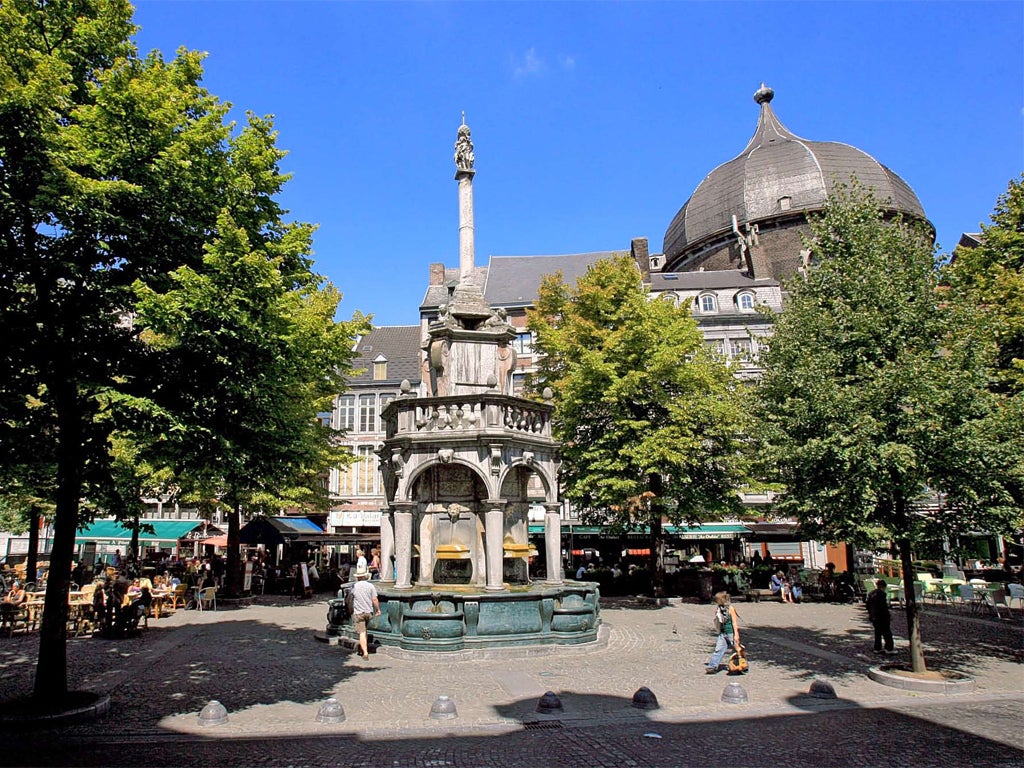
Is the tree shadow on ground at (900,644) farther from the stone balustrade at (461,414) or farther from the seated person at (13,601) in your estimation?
the seated person at (13,601)

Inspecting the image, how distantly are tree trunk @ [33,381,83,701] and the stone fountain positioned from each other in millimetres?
5854

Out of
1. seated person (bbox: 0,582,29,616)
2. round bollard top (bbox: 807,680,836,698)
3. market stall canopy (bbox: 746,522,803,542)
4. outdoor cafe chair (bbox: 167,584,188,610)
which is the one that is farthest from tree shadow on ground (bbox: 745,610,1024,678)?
outdoor cafe chair (bbox: 167,584,188,610)

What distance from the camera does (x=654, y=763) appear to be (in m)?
7.32

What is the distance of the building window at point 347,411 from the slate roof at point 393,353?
4.12 feet

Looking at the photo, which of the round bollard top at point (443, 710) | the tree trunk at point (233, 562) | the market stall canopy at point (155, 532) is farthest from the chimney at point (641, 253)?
the round bollard top at point (443, 710)

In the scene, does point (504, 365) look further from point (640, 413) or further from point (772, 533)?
point (772, 533)

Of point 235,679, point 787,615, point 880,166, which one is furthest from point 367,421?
point 880,166

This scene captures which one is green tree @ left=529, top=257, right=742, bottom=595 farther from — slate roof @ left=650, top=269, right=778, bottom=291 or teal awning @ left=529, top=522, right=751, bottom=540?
slate roof @ left=650, top=269, right=778, bottom=291

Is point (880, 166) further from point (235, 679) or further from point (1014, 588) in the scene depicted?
point (235, 679)

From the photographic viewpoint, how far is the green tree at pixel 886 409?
10852 mm

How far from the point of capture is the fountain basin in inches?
516

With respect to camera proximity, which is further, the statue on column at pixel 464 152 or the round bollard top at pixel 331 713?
the statue on column at pixel 464 152

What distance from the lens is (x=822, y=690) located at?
1018cm

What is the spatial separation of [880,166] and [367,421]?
4725cm
